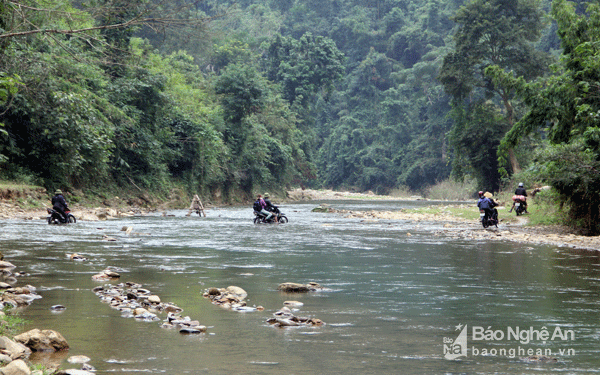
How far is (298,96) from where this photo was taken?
68938 millimetres

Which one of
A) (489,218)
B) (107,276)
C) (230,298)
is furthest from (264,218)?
(230,298)

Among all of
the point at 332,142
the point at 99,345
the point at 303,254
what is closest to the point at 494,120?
the point at 303,254

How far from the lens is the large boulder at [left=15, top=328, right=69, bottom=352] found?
5.82 metres

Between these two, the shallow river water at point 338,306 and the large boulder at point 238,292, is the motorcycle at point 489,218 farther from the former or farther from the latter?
the large boulder at point 238,292

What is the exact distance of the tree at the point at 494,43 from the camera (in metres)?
41.2

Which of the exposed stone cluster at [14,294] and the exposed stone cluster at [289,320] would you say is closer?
the exposed stone cluster at [289,320]

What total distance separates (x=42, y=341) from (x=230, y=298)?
3052 mm

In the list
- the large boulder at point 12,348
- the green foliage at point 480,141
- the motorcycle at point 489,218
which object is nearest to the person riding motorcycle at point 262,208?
the motorcycle at point 489,218

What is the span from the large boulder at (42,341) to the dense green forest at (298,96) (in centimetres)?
253

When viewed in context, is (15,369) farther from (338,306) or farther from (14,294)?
(338,306)

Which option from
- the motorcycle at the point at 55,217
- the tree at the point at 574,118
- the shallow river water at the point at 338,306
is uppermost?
the tree at the point at 574,118

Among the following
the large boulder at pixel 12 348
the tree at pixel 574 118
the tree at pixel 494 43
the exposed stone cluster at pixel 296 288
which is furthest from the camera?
the tree at pixel 494 43

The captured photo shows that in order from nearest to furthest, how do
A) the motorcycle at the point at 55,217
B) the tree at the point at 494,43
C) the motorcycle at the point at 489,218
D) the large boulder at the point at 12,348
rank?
the large boulder at the point at 12,348, the motorcycle at the point at 55,217, the motorcycle at the point at 489,218, the tree at the point at 494,43

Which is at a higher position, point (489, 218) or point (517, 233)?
point (489, 218)
